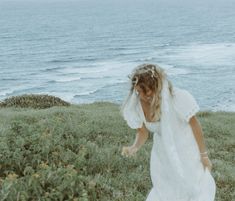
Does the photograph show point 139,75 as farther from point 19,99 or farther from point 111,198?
point 19,99

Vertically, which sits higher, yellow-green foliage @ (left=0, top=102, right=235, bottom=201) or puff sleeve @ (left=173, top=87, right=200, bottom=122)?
puff sleeve @ (left=173, top=87, right=200, bottom=122)

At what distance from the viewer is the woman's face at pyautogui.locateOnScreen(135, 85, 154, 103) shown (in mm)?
6824

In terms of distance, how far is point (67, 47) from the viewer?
396 ft

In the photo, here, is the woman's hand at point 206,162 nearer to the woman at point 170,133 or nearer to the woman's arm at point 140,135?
the woman at point 170,133

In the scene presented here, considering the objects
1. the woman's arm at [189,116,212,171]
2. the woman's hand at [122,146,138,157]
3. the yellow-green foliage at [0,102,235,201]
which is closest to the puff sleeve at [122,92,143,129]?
the woman's hand at [122,146,138,157]

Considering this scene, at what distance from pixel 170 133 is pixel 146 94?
1.80ft

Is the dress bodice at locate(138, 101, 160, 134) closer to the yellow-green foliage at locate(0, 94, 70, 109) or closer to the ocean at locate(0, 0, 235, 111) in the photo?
the yellow-green foliage at locate(0, 94, 70, 109)

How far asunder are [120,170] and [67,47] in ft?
364

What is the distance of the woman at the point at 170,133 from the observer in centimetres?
678

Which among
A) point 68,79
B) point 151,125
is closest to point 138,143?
point 151,125

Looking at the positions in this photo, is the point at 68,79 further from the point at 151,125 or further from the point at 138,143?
the point at 151,125

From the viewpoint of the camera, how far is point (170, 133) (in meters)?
6.87

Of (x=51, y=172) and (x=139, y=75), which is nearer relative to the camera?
(x=139, y=75)

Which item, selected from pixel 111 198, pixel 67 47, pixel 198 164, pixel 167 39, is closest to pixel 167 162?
pixel 198 164
